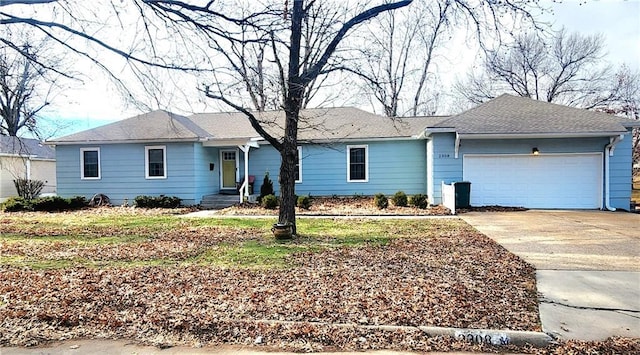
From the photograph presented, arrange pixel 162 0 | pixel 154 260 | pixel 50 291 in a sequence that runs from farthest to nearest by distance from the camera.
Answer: pixel 154 260
pixel 162 0
pixel 50 291

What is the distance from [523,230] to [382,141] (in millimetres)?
8082

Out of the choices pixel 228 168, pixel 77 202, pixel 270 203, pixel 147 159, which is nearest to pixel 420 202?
pixel 270 203

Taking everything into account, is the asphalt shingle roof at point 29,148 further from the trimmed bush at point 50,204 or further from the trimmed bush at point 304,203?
the trimmed bush at point 304,203

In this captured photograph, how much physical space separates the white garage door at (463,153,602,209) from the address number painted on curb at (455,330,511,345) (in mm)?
11127

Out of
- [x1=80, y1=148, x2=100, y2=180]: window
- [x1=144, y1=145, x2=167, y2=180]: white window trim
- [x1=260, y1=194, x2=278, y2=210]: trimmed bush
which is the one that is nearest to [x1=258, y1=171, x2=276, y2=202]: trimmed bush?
[x1=260, y1=194, x2=278, y2=210]: trimmed bush

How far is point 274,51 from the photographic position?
22.4ft

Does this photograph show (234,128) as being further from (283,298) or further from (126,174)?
(283,298)

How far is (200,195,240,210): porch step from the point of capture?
50.9 ft

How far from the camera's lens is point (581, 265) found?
573 cm

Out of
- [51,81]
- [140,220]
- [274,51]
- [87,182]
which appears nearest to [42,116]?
[51,81]

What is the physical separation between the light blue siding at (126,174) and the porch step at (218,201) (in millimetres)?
428

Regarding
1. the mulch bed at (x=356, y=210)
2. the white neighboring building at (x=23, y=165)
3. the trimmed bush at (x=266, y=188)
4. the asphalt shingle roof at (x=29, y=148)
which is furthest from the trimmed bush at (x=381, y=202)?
the asphalt shingle roof at (x=29, y=148)

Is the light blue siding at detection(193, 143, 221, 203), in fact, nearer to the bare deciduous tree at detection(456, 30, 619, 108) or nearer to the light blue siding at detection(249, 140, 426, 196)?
the light blue siding at detection(249, 140, 426, 196)

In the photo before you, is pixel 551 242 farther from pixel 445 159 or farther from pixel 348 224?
pixel 445 159
